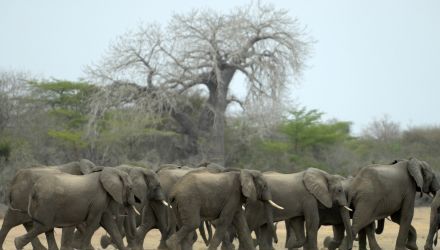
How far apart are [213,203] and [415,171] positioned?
342 centimetres

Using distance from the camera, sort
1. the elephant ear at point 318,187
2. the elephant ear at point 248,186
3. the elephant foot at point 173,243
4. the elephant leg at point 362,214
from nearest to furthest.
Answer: the elephant foot at point 173,243
the elephant ear at point 248,186
the elephant leg at point 362,214
the elephant ear at point 318,187

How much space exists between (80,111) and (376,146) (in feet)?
51.6

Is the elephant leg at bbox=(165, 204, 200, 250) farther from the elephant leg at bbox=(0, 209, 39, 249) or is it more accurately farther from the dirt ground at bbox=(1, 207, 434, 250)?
the dirt ground at bbox=(1, 207, 434, 250)

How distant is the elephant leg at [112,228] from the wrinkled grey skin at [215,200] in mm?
710

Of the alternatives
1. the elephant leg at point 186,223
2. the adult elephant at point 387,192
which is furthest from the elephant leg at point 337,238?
the elephant leg at point 186,223

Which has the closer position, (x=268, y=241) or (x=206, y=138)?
(x=268, y=241)

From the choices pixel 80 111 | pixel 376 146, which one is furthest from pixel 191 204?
pixel 376 146

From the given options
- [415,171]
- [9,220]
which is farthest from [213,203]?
[415,171]

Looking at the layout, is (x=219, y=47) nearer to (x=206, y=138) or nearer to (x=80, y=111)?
(x=206, y=138)

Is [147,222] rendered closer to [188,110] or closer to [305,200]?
[305,200]

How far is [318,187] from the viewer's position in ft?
48.0

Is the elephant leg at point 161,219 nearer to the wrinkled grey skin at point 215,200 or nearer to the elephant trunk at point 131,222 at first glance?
the elephant trunk at point 131,222

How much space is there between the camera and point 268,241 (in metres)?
15.1

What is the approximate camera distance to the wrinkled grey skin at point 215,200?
13.3 m
